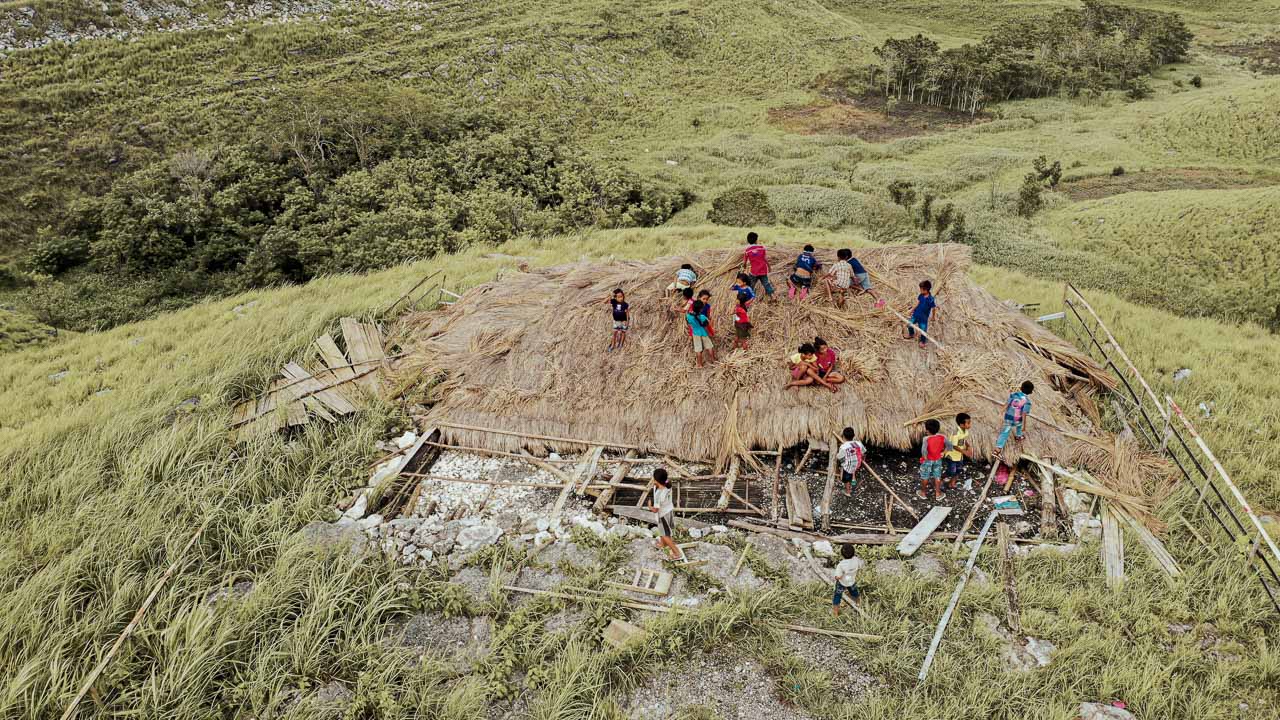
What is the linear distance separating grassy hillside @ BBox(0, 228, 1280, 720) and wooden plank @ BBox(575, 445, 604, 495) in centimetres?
157

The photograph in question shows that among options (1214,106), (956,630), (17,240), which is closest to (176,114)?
(17,240)

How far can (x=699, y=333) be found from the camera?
8336mm

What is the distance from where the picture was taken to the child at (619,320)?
8680 millimetres

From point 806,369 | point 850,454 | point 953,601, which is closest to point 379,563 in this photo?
point 850,454

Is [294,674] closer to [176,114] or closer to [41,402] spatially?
[41,402]

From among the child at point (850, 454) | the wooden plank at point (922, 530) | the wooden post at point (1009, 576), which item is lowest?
the wooden post at point (1009, 576)

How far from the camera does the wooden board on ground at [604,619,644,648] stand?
5324 mm

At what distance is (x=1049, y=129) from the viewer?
3609 centimetres

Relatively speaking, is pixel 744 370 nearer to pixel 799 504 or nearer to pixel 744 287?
pixel 744 287

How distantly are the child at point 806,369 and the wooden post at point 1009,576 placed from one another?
8.40 feet

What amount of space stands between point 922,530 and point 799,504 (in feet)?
4.56

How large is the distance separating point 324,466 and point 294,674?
3.10 meters

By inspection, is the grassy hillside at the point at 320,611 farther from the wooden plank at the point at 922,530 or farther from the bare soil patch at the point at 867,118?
the bare soil patch at the point at 867,118

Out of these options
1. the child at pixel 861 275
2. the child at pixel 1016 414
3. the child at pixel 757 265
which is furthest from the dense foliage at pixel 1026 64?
the child at pixel 1016 414
